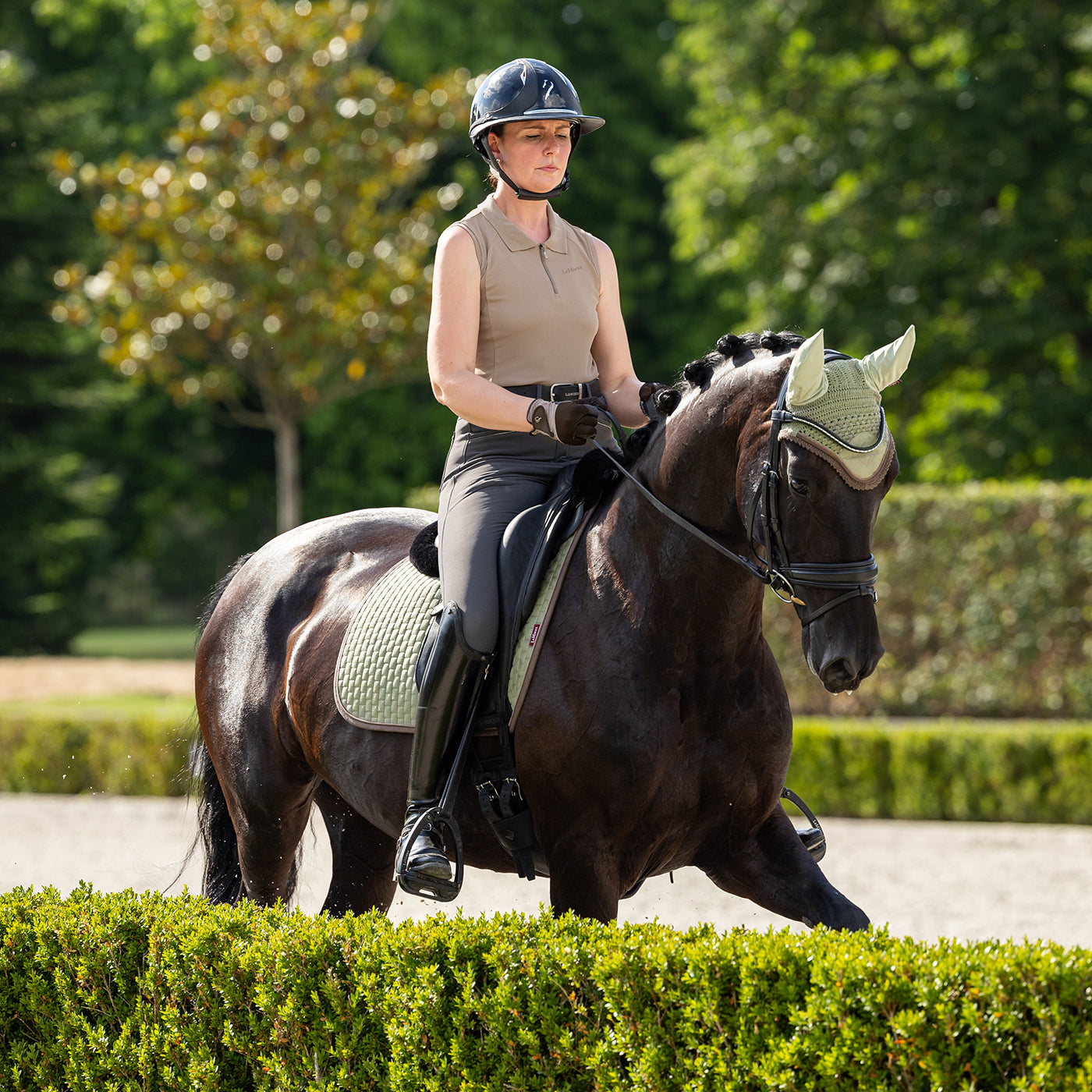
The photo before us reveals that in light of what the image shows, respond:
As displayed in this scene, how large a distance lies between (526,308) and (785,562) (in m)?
1.25

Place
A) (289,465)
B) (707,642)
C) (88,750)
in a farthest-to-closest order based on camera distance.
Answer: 1. (289,465)
2. (88,750)
3. (707,642)

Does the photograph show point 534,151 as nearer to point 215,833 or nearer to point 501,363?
point 501,363

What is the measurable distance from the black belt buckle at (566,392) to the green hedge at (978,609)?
32.7 feet

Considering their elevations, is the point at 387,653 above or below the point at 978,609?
above

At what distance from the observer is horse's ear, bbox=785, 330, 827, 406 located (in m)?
3.47

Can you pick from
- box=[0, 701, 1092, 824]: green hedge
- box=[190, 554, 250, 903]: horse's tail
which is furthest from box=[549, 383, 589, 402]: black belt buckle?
box=[0, 701, 1092, 824]: green hedge

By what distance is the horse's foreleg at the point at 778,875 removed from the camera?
13.0 ft

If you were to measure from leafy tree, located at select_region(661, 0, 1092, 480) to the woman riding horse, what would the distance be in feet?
51.3

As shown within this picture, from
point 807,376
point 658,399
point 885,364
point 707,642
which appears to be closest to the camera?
point 807,376

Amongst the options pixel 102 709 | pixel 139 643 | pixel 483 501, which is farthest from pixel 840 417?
pixel 139 643

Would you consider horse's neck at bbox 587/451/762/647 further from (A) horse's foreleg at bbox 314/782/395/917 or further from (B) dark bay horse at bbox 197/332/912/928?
(A) horse's foreleg at bbox 314/782/395/917

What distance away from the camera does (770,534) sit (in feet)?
11.8

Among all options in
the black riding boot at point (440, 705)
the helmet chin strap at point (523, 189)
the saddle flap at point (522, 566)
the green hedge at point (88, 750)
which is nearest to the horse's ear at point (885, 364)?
the saddle flap at point (522, 566)

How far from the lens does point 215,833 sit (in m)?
5.59
